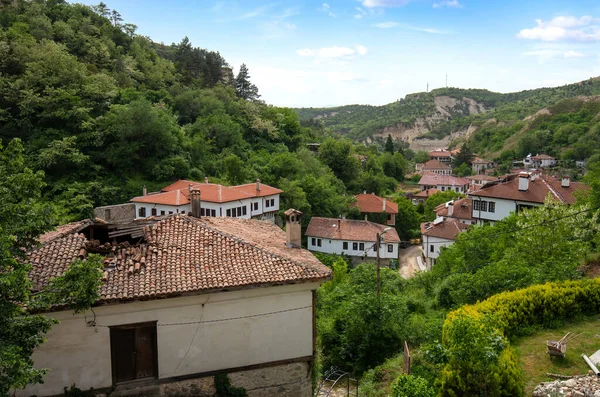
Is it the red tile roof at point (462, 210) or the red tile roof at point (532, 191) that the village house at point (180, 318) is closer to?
the red tile roof at point (532, 191)

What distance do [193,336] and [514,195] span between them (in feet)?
102

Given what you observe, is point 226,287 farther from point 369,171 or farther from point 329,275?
point 369,171

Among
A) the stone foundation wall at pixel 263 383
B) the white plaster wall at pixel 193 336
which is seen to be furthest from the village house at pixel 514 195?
the white plaster wall at pixel 193 336

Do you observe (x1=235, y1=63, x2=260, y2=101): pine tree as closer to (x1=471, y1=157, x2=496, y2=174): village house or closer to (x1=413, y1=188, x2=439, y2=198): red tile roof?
(x1=413, y1=188, x2=439, y2=198): red tile roof

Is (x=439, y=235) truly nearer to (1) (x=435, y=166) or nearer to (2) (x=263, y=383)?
(2) (x=263, y=383)

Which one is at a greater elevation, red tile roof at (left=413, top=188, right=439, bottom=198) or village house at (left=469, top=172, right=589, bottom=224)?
village house at (left=469, top=172, right=589, bottom=224)

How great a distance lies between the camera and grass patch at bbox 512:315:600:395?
9.50m

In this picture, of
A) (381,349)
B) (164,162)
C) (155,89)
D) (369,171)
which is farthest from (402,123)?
(381,349)

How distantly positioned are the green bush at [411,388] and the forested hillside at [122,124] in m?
26.8

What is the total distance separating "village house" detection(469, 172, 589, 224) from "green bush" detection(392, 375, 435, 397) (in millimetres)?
28945

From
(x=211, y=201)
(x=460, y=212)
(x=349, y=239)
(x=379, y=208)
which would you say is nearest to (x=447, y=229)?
(x=460, y=212)

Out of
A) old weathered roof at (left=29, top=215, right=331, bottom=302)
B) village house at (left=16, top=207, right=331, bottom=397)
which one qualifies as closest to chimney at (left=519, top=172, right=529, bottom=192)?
old weathered roof at (left=29, top=215, right=331, bottom=302)

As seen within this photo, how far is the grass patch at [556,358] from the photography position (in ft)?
31.2

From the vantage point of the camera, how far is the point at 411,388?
7.71 m
